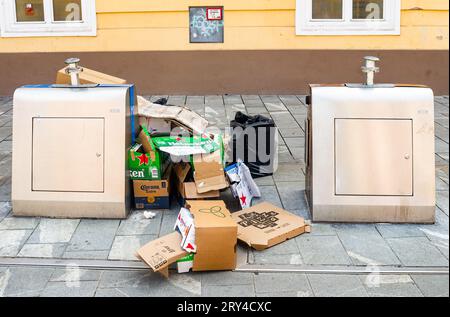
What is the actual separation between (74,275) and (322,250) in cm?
179

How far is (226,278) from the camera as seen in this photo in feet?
14.0

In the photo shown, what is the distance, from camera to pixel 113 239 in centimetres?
486

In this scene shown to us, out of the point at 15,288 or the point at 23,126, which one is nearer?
the point at 15,288

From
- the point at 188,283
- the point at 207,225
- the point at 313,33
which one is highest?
the point at 313,33

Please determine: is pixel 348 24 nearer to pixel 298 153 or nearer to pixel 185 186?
pixel 298 153

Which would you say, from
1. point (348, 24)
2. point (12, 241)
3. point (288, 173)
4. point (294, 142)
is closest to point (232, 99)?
point (348, 24)

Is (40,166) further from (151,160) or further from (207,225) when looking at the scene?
(207,225)

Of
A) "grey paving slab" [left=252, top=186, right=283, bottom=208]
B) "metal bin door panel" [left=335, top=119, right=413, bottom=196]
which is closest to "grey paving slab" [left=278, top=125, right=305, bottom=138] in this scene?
"grey paving slab" [left=252, top=186, right=283, bottom=208]

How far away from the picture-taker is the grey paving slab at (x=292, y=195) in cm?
561

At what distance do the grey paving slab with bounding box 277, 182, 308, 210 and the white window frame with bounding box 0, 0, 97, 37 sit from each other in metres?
5.20

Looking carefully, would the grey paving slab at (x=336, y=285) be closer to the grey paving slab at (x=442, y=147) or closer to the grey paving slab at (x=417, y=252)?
the grey paving slab at (x=417, y=252)

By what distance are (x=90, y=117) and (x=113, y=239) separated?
1.05m

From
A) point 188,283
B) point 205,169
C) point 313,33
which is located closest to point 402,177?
point 205,169

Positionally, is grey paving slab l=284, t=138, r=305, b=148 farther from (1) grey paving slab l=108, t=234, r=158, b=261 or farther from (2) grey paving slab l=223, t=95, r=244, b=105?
(1) grey paving slab l=108, t=234, r=158, b=261
